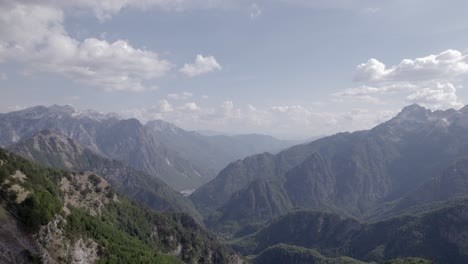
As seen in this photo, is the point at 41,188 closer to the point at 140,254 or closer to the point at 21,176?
the point at 21,176

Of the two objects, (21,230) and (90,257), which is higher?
(21,230)

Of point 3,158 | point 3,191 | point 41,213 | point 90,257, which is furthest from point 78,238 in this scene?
point 3,158

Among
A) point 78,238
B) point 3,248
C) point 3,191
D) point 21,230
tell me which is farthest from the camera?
point 78,238

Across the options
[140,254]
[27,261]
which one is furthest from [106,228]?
[27,261]

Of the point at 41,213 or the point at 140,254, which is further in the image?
the point at 140,254

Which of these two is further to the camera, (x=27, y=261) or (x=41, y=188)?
(x=41, y=188)

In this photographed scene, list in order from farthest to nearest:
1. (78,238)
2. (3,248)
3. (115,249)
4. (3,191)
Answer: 1. (115,249)
2. (78,238)
3. (3,191)
4. (3,248)

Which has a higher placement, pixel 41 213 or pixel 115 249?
pixel 41 213

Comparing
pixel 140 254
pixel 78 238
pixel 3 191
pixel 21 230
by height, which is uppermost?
pixel 3 191

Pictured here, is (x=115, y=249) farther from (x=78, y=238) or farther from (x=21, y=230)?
(x=21, y=230)
